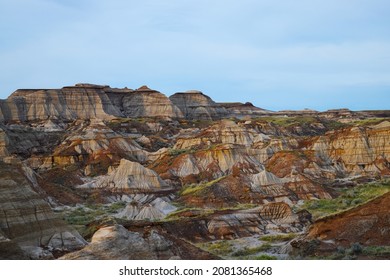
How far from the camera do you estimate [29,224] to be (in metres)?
23.5

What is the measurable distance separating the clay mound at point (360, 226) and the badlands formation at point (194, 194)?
58mm

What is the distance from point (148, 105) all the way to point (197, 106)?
53.2ft

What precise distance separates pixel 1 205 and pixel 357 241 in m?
15.2

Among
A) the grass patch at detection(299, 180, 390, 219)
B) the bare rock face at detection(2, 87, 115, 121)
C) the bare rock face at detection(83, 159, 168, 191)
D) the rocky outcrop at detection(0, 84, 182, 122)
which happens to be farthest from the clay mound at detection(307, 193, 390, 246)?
the bare rock face at detection(2, 87, 115, 121)

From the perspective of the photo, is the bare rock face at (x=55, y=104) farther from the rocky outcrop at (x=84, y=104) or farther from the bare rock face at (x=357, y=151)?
the bare rock face at (x=357, y=151)

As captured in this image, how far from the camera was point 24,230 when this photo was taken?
23.1 metres

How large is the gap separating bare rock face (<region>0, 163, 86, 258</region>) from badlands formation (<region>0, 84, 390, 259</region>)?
0.05 metres

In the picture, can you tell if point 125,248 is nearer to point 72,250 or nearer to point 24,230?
point 72,250

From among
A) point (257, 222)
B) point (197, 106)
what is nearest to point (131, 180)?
point (257, 222)

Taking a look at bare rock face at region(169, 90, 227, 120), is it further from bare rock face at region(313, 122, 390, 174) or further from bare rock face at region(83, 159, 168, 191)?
bare rock face at region(83, 159, 168, 191)

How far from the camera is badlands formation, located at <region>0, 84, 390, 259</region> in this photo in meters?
23.6

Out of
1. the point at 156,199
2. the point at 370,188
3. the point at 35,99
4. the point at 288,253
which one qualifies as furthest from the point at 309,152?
the point at 35,99

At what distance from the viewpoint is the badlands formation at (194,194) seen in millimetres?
23641

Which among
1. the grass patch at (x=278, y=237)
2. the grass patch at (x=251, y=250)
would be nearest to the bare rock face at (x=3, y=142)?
the grass patch at (x=278, y=237)
